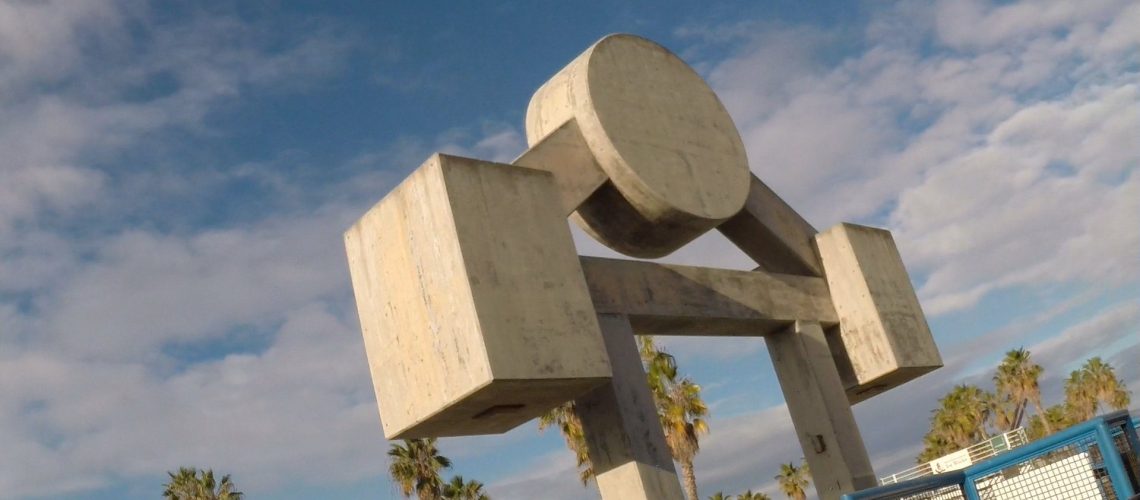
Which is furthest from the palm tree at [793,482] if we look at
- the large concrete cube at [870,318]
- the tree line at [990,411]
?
the large concrete cube at [870,318]

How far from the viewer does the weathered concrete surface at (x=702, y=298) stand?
9.20 meters

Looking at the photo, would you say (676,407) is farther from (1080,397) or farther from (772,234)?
(1080,397)

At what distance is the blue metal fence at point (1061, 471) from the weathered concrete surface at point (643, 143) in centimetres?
333

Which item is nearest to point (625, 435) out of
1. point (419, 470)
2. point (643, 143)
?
point (643, 143)

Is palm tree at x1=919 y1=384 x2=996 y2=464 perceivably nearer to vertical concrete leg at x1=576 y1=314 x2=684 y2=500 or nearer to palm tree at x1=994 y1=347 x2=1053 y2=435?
palm tree at x1=994 y1=347 x2=1053 y2=435

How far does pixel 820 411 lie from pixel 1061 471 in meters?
3.33

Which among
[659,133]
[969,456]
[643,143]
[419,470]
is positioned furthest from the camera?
[419,470]

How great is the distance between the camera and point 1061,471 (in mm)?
7379

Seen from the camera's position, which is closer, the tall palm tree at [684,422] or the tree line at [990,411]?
the tall palm tree at [684,422]

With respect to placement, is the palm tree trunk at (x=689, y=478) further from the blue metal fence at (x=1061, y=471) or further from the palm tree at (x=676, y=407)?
the blue metal fence at (x=1061, y=471)

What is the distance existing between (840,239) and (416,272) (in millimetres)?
5372

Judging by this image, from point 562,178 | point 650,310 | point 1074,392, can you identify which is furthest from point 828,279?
point 1074,392

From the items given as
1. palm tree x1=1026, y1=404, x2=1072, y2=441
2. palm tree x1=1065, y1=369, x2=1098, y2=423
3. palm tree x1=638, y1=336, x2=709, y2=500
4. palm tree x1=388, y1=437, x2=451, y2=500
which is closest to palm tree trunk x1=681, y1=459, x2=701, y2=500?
palm tree x1=638, y1=336, x2=709, y2=500

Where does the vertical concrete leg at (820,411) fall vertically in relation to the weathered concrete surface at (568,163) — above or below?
below
